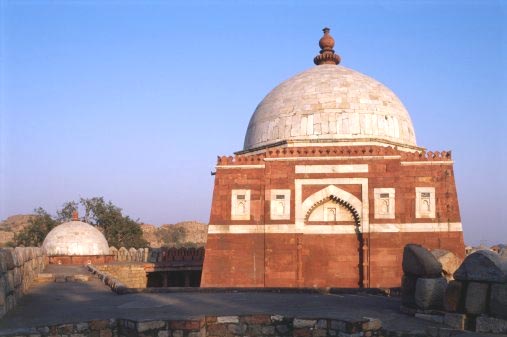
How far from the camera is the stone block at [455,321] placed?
698 cm

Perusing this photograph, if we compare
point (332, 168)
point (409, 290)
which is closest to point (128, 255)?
point (332, 168)

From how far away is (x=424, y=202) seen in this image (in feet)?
51.1

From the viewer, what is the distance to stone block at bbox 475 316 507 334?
21.8ft

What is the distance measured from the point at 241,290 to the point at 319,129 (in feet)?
25.4

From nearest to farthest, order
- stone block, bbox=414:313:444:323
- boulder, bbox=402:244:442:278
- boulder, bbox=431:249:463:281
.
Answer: stone block, bbox=414:313:444:323 < boulder, bbox=402:244:442:278 < boulder, bbox=431:249:463:281

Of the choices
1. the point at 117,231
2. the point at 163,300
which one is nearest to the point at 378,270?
the point at 163,300

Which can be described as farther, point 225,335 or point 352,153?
point 352,153

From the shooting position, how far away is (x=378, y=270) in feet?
50.0

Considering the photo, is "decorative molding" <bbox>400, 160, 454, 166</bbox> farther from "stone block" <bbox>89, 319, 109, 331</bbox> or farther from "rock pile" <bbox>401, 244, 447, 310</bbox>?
"stone block" <bbox>89, 319, 109, 331</bbox>

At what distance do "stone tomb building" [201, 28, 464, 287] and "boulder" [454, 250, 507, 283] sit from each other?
8.15m

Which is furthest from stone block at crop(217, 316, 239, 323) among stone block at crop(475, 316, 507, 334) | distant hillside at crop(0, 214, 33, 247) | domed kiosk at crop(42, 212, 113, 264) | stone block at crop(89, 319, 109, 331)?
distant hillside at crop(0, 214, 33, 247)

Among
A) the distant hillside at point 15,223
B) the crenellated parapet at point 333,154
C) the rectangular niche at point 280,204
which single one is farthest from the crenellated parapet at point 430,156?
the distant hillside at point 15,223

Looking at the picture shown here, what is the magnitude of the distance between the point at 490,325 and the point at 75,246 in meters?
20.1

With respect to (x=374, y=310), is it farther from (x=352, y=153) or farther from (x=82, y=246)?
(x=82, y=246)
